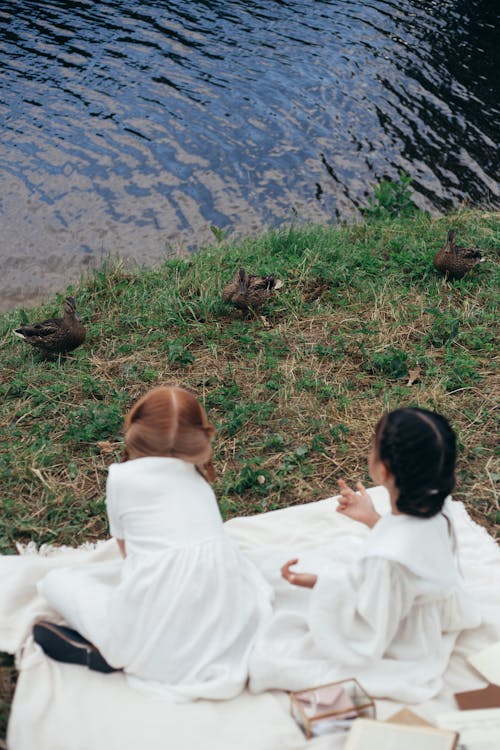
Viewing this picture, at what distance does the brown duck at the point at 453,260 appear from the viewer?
5.79 m

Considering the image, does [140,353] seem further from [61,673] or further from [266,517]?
[61,673]

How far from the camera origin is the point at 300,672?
8.29 ft

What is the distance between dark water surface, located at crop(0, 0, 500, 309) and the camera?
827 cm

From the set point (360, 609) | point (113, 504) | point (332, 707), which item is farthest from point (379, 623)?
point (113, 504)

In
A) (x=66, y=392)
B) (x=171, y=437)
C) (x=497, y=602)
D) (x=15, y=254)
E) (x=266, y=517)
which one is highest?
(x=171, y=437)

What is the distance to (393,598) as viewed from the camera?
2.42 m

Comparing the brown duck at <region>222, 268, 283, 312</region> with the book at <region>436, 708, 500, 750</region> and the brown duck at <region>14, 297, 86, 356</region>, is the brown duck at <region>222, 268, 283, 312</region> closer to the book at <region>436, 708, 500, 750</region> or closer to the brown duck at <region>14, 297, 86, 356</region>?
the brown duck at <region>14, 297, 86, 356</region>

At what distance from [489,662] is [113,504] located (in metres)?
1.53

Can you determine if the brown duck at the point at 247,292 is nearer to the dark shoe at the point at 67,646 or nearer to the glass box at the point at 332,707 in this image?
the dark shoe at the point at 67,646

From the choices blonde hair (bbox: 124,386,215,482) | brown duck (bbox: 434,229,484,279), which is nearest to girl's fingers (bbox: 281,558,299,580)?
blonde hair (bbox: 124,386,215,482)

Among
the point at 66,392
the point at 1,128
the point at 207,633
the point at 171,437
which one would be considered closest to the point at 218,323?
the point at 66,392

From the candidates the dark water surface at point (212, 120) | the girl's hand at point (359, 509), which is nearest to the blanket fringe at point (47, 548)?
the girl's hand at point (359, 509)

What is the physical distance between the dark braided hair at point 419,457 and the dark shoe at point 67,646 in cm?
124

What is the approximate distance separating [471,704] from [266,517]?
132 cm
